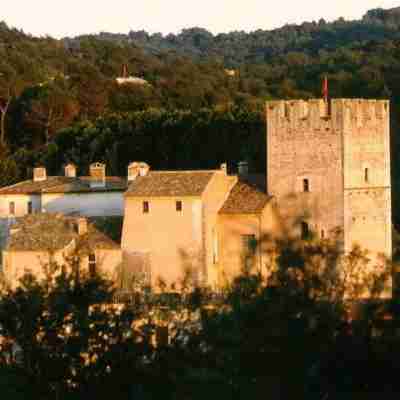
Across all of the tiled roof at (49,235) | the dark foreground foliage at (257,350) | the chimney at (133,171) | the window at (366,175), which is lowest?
the dark foreground foliage at (257,350)

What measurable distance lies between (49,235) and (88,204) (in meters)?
3.60

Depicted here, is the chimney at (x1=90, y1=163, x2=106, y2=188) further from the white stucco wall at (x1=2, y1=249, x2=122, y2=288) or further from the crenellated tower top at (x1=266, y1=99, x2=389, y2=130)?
the crenellated tower top at (x1=266, y1=99, x2=389, y2=130)

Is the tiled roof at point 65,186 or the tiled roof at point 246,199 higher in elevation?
the tiled roof at point 65,186

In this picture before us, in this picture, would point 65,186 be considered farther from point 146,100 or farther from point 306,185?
point 146,100

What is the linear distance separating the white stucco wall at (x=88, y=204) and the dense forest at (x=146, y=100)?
6896 mm

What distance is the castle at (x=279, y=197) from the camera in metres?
31.0

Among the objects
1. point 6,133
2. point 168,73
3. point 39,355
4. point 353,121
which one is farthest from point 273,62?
point 39,355

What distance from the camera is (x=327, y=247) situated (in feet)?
44.8

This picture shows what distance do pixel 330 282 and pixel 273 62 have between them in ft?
281

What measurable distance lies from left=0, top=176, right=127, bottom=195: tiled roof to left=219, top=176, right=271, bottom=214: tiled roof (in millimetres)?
3548

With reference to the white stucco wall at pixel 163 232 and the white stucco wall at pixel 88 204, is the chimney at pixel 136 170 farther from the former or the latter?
the white stucco wall at pixel 163 232

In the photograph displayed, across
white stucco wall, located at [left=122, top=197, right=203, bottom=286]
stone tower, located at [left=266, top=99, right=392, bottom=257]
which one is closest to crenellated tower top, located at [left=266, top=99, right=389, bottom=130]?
stone tower, located at [left=266, top=99, right=392, bottom=257]

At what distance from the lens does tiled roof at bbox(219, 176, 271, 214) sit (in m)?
31.6

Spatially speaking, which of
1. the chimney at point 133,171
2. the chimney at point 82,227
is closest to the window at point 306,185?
the chimney at point 82,227
